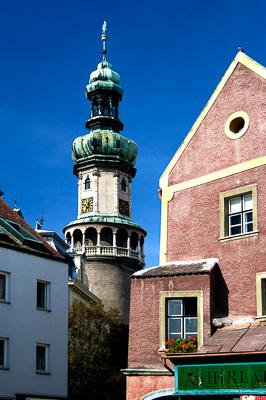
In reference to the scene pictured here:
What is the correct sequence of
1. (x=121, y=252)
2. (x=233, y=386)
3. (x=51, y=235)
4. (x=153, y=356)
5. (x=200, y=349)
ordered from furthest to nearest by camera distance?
(x=121, y=252)
(x=51, y=235)
(x=153, y=356)
(x=200, y=349)
(x=233, y=386)

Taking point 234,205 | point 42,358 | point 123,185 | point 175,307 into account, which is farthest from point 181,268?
point 123,185

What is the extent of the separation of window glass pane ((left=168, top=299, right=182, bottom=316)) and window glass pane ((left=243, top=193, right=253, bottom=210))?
3.95m

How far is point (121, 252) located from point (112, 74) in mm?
20657

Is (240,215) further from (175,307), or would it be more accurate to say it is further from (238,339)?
(238,339)

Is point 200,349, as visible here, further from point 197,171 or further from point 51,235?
point 51,235

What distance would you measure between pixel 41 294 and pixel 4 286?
9.51 ft

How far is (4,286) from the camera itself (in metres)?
37.3

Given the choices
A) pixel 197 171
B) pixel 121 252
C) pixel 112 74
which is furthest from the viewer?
pixel 112 74

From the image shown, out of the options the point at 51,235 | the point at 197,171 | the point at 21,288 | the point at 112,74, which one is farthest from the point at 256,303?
the point at 112,74

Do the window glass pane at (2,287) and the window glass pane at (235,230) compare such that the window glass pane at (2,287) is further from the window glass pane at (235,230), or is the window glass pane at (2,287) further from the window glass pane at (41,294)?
the window glass pane at (235,230)

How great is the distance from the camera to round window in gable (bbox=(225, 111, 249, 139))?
28625 mm

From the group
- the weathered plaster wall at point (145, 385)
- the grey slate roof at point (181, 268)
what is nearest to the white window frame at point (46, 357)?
the weathered plaster wall at point (145, 385)

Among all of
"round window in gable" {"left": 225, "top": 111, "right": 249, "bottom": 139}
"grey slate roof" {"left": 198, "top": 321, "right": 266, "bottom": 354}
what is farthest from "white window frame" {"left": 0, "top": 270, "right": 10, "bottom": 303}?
"round window in gable" {"left": 225, "top": 111, "right": 249, "bottom": 139}

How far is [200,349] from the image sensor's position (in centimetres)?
2575
